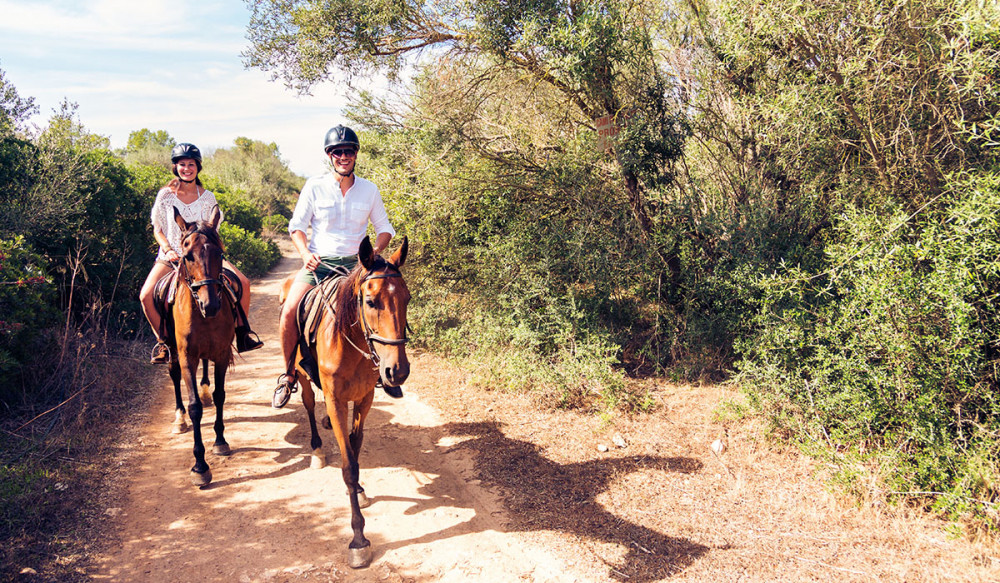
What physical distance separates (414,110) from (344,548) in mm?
7859

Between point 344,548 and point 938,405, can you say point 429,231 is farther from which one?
point 938,405

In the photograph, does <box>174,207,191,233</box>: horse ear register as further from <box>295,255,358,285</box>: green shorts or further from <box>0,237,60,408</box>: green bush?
<box>0,237,60,408</box>: green bush

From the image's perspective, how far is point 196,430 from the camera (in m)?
5.22

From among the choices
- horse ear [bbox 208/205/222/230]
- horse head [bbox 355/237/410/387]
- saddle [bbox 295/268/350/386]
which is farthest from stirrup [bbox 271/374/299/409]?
horse head [bbox 355/237/410/387]

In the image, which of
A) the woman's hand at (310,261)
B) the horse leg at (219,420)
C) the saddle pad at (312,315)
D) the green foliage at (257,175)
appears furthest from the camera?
the green foliage at (257,175)

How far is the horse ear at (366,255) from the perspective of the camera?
11.9 feet

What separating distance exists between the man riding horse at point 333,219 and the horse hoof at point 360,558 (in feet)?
6.58

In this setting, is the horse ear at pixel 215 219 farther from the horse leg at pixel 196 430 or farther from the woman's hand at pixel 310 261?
the horse leg at pixel 196 430

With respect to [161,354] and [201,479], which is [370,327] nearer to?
[201,479]

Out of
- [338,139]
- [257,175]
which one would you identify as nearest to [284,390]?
[338,139]

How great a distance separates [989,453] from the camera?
411 centimetres

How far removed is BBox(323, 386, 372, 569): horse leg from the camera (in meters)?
4.00

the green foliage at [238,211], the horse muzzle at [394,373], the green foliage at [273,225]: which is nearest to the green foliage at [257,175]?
the green foliage at [238,211]

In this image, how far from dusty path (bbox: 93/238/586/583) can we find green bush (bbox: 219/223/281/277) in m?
11.2
